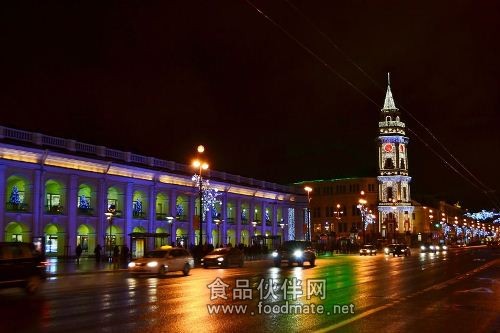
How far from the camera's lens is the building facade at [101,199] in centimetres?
5066

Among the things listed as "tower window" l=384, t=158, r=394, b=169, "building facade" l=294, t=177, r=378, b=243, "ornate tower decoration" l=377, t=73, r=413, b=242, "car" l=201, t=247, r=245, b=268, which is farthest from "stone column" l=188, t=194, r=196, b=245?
"tower window" l=384, t=158, r=394, b=169

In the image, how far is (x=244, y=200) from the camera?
8294 centimetres

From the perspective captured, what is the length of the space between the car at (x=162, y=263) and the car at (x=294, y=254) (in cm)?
998

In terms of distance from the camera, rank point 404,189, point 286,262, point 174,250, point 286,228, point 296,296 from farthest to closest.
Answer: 1. point 404,189
2. point 286,228
3. point 286,262
4. point 174,250
5. point 296,296

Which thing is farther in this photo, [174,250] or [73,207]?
[73,207]

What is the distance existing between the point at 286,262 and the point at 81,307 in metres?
26.7

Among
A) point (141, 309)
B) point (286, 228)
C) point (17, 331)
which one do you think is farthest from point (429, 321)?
point (286, 228)

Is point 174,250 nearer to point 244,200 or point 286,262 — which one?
point 286,262

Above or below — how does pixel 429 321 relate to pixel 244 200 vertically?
below

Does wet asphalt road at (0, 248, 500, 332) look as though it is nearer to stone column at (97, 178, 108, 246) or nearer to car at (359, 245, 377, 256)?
stone column at (97, 178, 108, 246)

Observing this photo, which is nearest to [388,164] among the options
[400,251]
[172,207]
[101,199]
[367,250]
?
[367,250]

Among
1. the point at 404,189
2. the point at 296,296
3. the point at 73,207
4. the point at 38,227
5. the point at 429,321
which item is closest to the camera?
the point at 429,321

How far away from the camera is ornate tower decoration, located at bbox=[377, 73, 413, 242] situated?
144 metres

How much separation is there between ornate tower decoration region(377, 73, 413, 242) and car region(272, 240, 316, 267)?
341 feet
